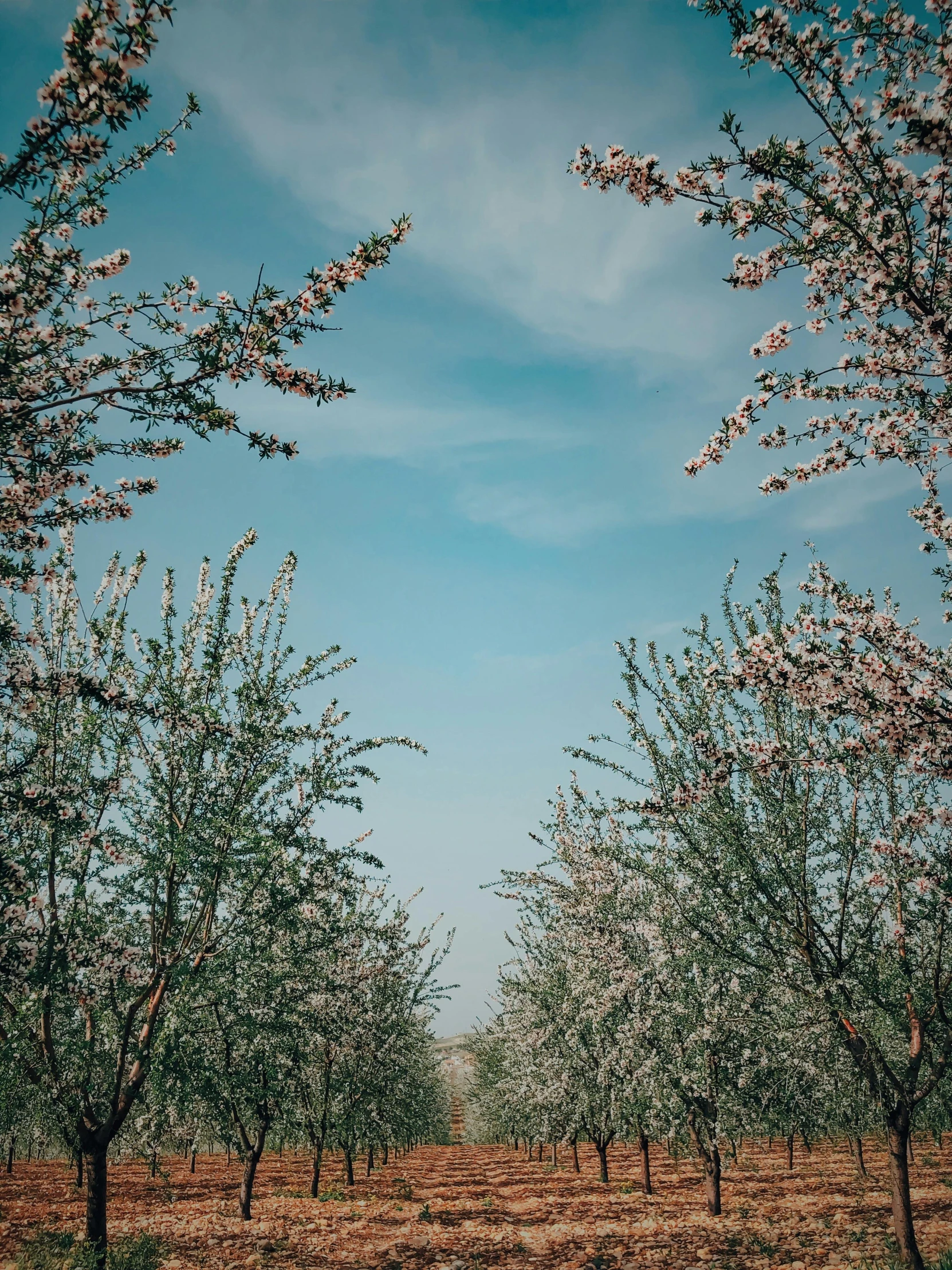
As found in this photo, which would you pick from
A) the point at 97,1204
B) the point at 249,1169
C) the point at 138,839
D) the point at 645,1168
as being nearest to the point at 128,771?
the point at 138,839

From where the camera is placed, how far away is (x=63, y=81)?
3.29 metres

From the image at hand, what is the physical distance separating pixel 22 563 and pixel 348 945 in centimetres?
1077

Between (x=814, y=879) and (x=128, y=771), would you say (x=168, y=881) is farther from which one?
(x=814, y=879)

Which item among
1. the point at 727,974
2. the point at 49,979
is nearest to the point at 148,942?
the point at 49,979

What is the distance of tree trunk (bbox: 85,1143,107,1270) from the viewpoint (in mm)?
8234

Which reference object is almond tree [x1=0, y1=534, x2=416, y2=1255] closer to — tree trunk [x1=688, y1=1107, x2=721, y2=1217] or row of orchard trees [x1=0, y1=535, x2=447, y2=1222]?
row of orchard trees [x1=0, y1=535, x2=447, y2=1222]

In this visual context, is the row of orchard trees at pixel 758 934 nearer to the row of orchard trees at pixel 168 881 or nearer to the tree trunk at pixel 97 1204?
the row of orchard trees at pixel 168 881

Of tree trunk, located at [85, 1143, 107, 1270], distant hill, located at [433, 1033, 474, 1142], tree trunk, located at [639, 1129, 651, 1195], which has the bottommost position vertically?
distant hill, located at [433, 1033, 474, 1142]

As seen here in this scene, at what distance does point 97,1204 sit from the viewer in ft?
27.6

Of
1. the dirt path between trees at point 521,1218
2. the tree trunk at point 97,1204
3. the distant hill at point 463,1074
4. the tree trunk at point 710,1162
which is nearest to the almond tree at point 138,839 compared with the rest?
the tree trunk at point 97,1204

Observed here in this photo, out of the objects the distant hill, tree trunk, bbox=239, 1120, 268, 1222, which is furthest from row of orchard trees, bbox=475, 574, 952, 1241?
the distant hill

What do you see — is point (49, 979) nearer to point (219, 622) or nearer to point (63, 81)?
point (219, 622)

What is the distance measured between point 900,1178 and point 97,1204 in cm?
1036

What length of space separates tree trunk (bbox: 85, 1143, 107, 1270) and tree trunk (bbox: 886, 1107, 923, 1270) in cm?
995
